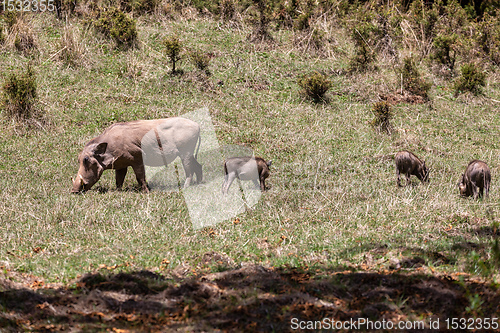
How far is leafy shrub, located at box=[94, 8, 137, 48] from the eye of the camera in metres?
16.9

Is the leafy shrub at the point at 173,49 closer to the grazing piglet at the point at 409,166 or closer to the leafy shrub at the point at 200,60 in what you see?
the leafy shrub at the point at 200,60

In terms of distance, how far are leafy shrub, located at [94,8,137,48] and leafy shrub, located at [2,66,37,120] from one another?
171 inches

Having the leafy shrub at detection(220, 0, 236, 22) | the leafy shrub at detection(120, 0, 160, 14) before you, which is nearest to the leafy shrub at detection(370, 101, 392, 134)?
the leafy shrub at detection(220, 0, 236, 22)

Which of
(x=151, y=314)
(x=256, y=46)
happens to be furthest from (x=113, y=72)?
(x=151, y=314)

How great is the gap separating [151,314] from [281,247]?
8.06ft

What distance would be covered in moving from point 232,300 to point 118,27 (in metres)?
14.2

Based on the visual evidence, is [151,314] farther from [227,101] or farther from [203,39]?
[203,39]

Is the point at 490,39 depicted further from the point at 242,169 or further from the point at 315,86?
the point at 242,169

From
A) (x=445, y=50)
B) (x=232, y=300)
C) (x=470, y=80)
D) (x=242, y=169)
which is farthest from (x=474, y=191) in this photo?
(x=445, y=50)

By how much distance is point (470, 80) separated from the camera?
16672 mm

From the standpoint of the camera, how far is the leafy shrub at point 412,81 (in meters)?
16.3

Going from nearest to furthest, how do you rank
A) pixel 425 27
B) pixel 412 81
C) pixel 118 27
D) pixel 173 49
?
pixel 173 49, pixel 412 81, pixel 118 27, pixel 425 27

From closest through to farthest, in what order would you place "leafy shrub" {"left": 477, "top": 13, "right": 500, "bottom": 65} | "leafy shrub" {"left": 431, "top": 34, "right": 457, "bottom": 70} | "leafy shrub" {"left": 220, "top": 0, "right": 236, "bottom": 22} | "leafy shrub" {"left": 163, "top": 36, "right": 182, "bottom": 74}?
"leafy shrub" {"left": 163, "top": 36, "right": 182, "bottom": 74} → "leafy shrub" {"left": 431, "top": 34, "right": 457, "bottom": 70} → "leafy shrub" {"left": 477, "top": 13, "right": 500, "bottom": 65} → "leafy shrub" {"left": 220, "top": 0, "right": 236, "bottom": 22}

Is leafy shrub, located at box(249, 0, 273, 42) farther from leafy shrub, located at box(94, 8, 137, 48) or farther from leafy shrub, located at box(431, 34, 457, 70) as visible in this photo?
leafy shrub, located at box(431, 34, 457, 70)
